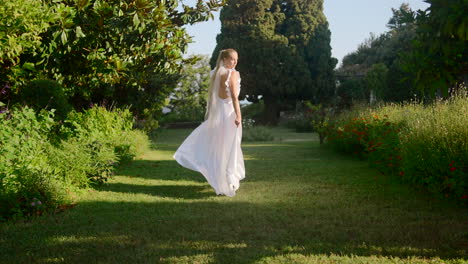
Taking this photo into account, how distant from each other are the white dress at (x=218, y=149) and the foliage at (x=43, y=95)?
3377 mm

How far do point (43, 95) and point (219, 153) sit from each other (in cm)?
423

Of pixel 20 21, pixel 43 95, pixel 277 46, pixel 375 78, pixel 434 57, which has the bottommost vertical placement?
pixel 43 95

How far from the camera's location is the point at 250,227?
4.52 m

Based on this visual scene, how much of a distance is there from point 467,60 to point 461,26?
1170mm

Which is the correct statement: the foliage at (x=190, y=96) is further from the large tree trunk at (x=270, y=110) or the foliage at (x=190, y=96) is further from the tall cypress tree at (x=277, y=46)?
the large tree trunk at (x=270, y=110)

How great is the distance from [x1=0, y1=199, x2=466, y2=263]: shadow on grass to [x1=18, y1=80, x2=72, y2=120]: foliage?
3.73 meters

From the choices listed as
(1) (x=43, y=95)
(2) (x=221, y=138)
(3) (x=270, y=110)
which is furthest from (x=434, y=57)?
(3) (x=270, y=110)

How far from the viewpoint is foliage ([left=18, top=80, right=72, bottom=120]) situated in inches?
322

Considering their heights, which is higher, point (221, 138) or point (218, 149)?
point (221, 138)

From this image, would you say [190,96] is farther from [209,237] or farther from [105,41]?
[209,237]

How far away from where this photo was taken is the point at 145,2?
736cm

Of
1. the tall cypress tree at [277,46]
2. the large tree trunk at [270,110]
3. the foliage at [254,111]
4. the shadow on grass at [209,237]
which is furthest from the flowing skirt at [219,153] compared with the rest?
the foliage at [254,111]

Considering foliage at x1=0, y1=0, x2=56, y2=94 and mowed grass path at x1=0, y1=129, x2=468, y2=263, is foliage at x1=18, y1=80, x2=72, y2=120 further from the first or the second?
mowed grass path at x1=0, y1=129, x2=468, y2=263

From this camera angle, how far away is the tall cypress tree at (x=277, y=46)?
94.2 ft
